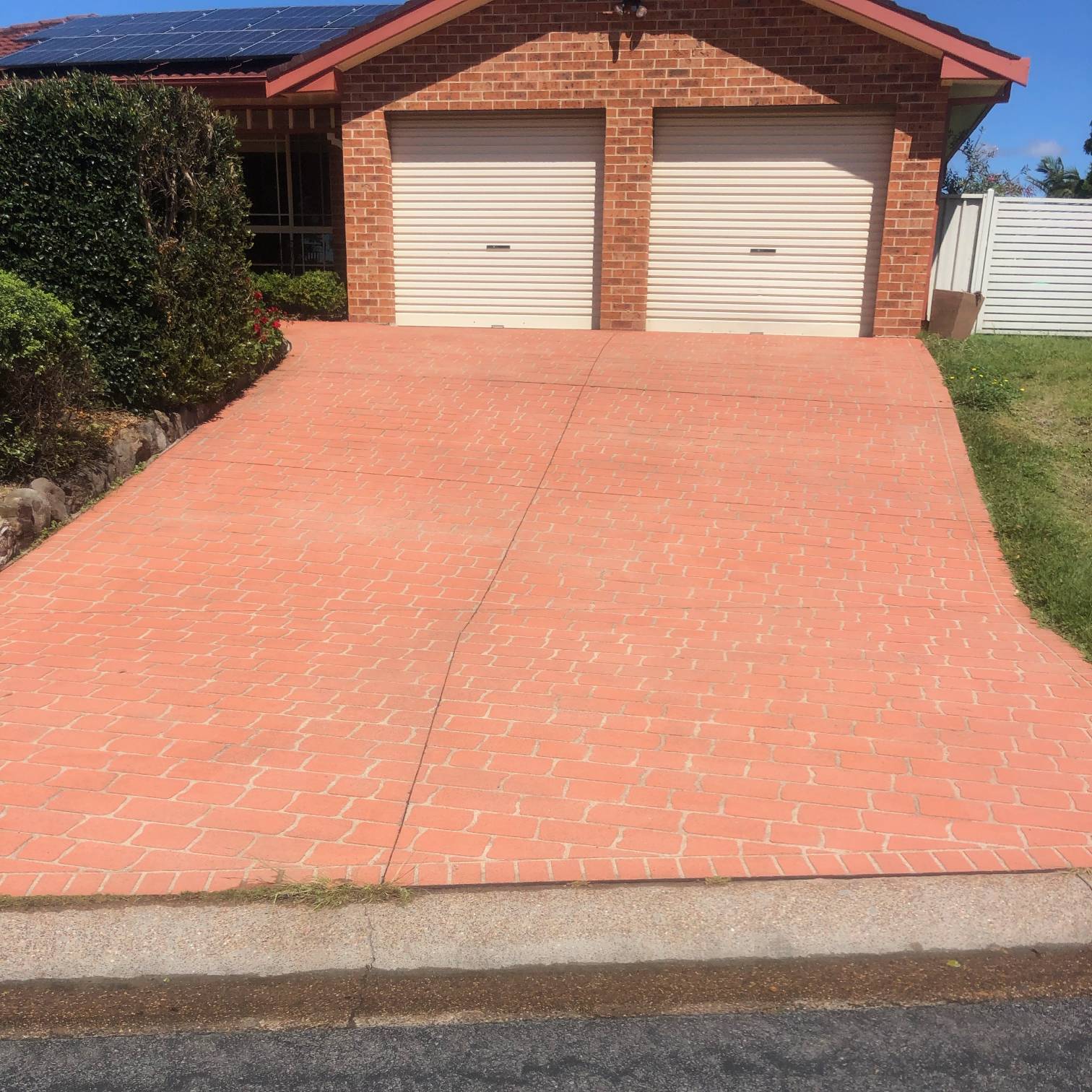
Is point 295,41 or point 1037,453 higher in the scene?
point 295,41

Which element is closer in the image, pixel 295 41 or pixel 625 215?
pixel 625 215

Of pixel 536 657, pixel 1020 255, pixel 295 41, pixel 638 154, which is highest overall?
pixel 295 41

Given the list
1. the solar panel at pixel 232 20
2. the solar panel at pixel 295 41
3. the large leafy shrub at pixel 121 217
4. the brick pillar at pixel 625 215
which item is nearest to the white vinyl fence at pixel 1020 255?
the brick pillar at pixel 625 215

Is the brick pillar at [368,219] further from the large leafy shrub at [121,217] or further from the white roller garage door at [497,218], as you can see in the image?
the large leafy shrub at [121,217]

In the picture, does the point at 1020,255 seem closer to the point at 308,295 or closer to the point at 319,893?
the point at 308,295

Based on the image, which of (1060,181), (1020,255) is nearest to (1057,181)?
(1060,181)

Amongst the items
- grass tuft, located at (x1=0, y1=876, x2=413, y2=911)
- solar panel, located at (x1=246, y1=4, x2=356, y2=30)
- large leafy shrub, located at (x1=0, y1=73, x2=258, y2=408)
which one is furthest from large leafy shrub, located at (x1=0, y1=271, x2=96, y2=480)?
solar panel, located at (x1=246, y1=4, x2=356, y2=30)

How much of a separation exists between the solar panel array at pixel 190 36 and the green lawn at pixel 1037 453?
930 centimetres

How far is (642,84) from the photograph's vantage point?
12.9m

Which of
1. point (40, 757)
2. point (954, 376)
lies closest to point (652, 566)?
point (40, 757)

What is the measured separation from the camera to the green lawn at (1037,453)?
710cm

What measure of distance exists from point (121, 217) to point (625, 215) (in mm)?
6547

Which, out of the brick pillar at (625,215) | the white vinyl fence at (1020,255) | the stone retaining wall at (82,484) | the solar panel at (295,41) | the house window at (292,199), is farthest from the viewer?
the house window at (292,199)

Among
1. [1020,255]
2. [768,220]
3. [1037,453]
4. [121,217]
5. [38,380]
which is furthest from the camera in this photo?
[1020,255]
